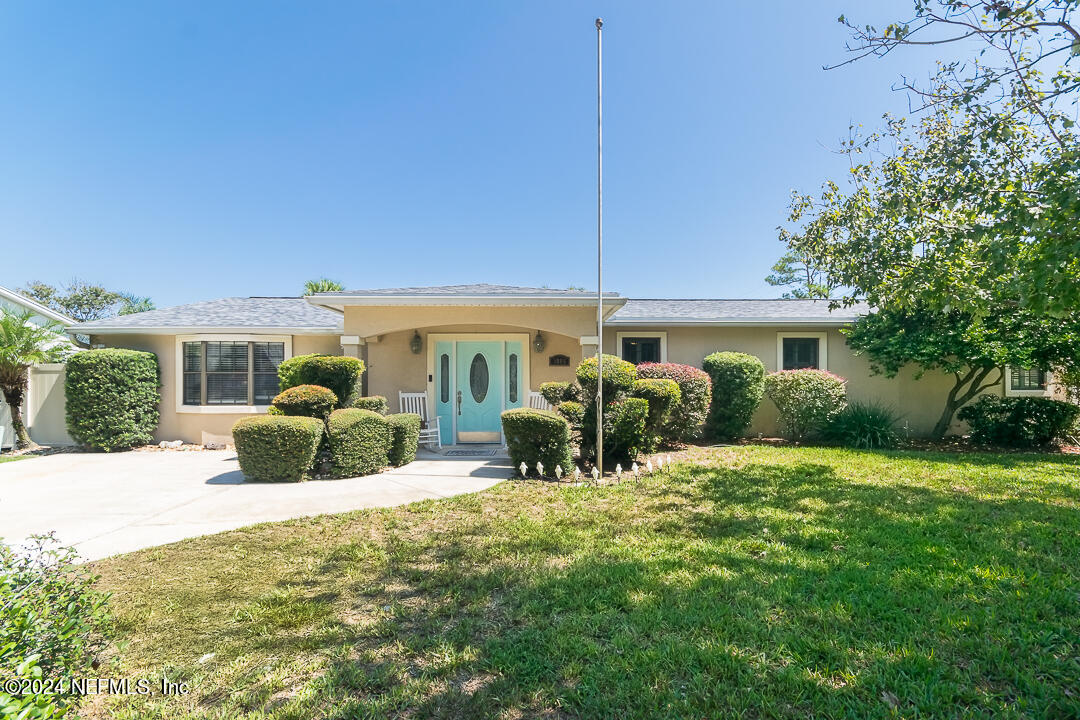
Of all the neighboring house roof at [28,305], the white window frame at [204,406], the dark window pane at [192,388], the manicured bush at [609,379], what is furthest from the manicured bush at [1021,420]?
the neighboring house roof at [28,305]

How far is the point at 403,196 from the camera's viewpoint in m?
14.5

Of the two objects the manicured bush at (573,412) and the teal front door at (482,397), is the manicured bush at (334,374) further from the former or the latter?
the manicured bush at (573,412)

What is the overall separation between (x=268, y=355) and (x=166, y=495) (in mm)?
4986

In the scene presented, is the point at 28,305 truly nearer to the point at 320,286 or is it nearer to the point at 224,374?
the point at 224,374

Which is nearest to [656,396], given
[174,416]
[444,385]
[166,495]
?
[444,385]

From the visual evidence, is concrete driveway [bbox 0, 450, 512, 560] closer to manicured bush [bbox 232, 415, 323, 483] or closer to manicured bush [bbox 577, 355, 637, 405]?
manicured bush [bbox 232, 415, 323, 483]

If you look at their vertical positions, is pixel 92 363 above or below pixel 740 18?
below

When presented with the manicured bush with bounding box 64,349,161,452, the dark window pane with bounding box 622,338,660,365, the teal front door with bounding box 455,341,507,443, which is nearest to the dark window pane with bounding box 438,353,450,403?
the teal front door with bounding box 455,341,507,443

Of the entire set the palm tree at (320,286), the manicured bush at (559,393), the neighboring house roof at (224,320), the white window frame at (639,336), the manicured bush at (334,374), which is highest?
the palm tree at (320,286)

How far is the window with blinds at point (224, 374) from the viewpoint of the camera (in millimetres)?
9781

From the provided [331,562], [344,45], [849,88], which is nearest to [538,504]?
[331,562]

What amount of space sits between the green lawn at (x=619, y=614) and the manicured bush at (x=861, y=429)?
404 centimetres

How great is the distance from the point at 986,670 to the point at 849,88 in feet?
28.1

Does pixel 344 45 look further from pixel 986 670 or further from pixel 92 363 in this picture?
pixel 986 670
